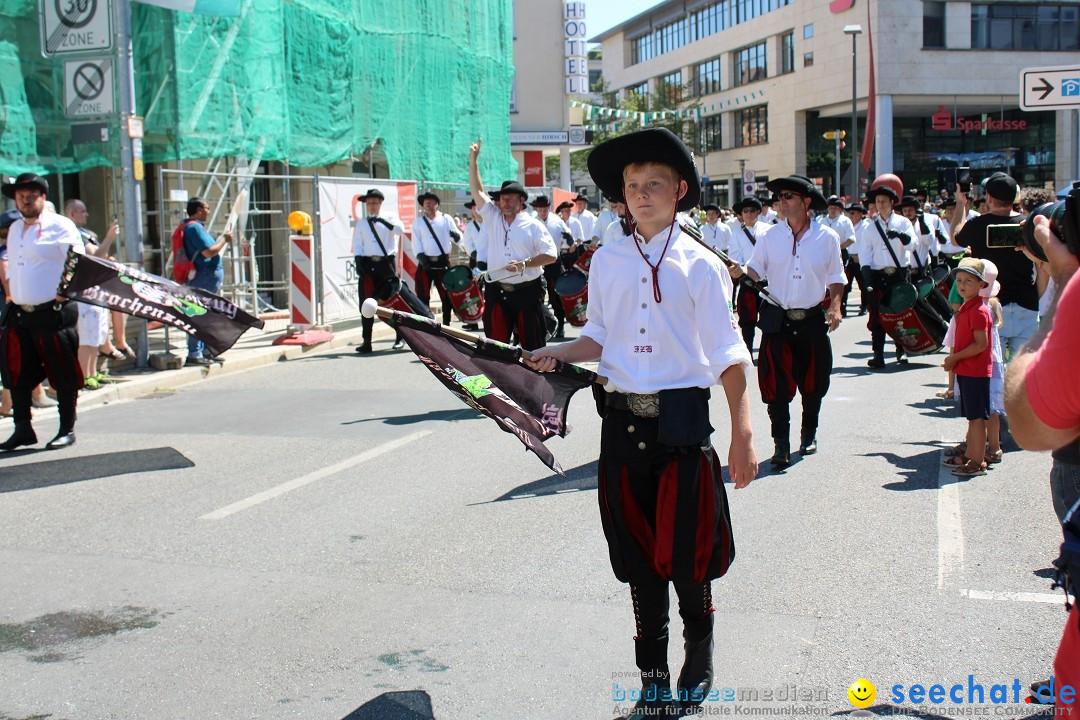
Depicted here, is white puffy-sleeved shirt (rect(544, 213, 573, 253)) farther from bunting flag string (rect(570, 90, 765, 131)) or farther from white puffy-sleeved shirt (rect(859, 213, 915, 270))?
bunting flag string (rect(570, 90, 765, 131))

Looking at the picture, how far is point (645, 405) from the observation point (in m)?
3.84

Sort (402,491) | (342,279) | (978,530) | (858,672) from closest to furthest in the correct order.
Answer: (858,672) → (978,530) → (402,491) → (342,279)

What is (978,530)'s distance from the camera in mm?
6152

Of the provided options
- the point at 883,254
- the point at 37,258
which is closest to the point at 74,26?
the point at 37,258

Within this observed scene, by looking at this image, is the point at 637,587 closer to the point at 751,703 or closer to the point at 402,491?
the point at 751,703

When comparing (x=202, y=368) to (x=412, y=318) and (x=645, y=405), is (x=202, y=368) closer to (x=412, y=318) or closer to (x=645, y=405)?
(x=412, y=318)

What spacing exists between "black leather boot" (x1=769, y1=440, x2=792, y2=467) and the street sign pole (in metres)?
7.85

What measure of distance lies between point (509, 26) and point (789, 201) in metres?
21.2

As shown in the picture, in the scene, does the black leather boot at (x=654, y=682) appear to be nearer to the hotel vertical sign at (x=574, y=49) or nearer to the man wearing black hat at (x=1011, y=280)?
the man wearing black hat at (x=1011, y=280)

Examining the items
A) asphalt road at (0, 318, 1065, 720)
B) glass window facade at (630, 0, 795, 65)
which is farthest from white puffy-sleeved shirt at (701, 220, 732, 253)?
glass window facade at (630, 0, 795, 65)

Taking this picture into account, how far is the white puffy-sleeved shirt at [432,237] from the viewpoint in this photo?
53.8 feet

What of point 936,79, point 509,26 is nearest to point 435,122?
point 509,26

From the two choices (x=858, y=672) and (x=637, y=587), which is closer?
(x=637, y=587)

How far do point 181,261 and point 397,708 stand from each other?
10223 mm
